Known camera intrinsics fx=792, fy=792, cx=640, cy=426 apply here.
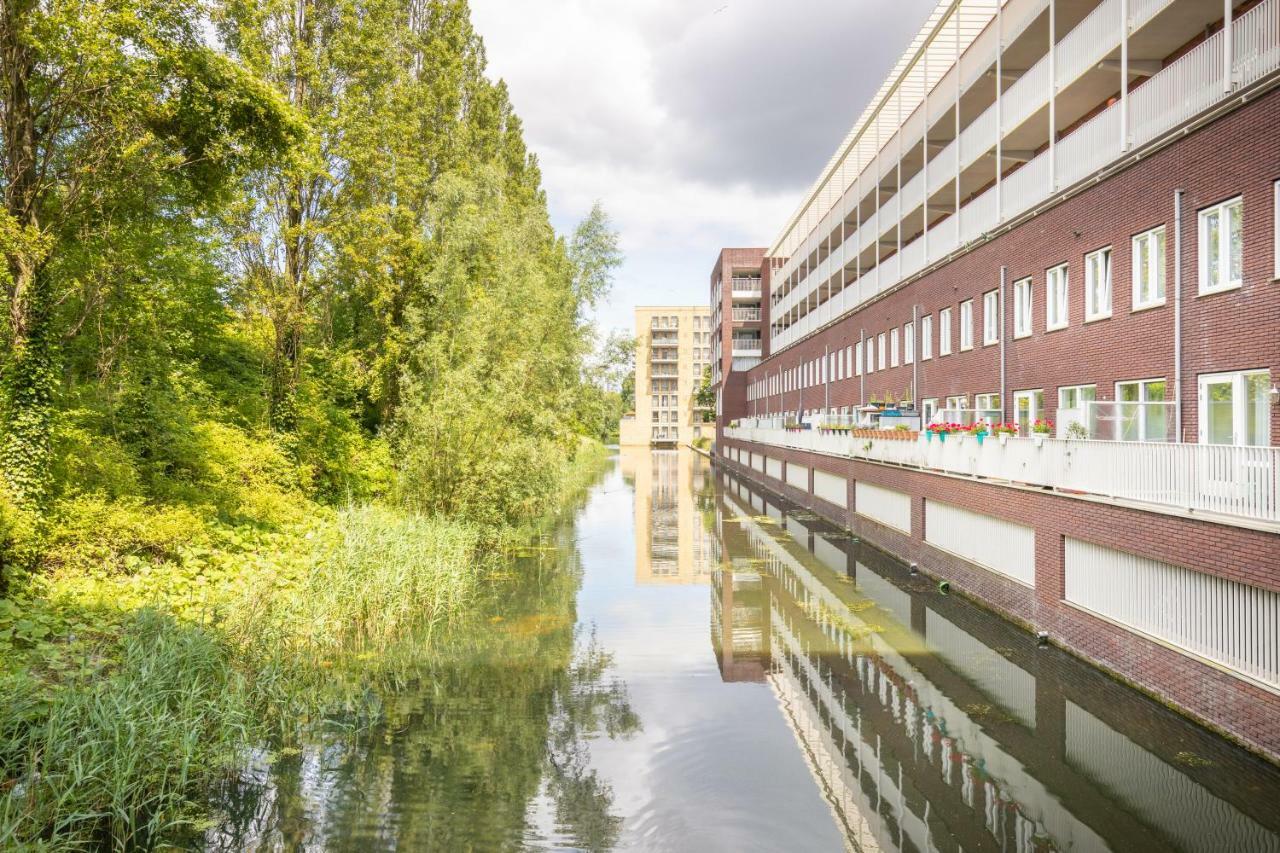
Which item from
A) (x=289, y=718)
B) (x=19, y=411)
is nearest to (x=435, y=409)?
(x=19, y=411)

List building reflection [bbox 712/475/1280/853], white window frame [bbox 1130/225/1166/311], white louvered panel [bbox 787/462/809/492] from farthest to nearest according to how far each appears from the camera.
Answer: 1. white louvered panel [bbox 787/462/809/492]
2. white window frame [bbox 1130/225/1166/311]
3. building reflection [bbox 712/475/1280/853]

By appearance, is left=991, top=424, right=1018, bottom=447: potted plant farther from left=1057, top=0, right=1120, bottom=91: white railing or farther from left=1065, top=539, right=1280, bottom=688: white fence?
left=1057, top=0, right=1120, bottom=91: white railing

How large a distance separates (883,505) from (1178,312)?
33.8ft

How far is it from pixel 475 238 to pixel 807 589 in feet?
46.6

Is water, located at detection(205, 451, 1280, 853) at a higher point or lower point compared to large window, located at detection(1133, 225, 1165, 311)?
lower

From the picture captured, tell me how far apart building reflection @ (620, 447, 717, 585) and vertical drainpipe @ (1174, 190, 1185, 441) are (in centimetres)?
1021

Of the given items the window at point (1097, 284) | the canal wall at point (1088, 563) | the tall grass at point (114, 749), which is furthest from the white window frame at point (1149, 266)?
the tall grass at point (114, 749)

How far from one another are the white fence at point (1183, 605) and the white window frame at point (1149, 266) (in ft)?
16.1

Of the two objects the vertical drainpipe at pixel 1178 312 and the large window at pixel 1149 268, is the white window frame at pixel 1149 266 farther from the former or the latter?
the vertical drainpipe at pixel 1178 312

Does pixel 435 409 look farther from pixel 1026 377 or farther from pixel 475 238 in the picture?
pixel 1026 377

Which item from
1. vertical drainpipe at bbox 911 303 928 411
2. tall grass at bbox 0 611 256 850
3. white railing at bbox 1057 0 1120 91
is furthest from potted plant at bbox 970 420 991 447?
tall grass at bbox 0 611 256 850

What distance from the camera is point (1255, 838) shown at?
21.2 ft

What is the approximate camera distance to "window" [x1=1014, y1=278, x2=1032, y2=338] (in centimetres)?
1856

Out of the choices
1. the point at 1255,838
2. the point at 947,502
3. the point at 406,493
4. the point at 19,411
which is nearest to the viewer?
the point at 1255,838
